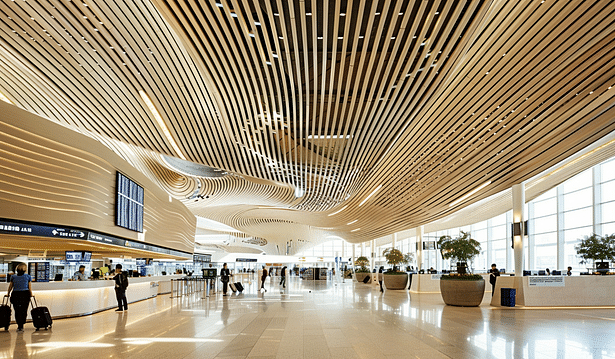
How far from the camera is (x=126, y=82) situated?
10.2 m

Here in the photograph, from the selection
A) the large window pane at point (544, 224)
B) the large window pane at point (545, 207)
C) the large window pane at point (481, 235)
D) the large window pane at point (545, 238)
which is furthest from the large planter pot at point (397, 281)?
the large window pane at point (481, 235)

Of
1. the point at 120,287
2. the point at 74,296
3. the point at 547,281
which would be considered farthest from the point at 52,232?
the point at 547,281

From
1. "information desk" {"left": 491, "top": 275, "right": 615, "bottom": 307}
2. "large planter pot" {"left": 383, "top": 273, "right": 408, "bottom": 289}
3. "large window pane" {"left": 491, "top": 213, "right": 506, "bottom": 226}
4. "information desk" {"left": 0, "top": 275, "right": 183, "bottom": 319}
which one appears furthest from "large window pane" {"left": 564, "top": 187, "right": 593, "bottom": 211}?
"information desk" {"left": 0, "top": 275, "right": 183, "bottom": 319}

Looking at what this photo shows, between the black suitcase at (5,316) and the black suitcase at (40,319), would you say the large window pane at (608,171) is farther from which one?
the black suitcase at (5,316)

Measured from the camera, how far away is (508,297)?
547 inches

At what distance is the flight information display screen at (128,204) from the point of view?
12.7 metres

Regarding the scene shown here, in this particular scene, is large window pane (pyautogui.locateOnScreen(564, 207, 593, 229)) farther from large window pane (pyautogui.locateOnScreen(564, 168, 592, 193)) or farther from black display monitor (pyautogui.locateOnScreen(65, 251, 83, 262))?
black display monitor (pyautogui.locateOnScreen(65, 251, 83, 262))

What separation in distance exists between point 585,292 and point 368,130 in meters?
7.48

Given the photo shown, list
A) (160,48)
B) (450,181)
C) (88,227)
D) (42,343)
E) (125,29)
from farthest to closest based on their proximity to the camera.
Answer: (450,181) < (88,227) < (160,48) < (125,29) < (42,343)

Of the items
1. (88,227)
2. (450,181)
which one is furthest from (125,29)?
(450,181)

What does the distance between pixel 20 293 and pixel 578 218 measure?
77.0 feet

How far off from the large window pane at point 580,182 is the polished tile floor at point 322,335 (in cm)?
1304

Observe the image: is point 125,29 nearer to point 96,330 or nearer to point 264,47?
point 264,47

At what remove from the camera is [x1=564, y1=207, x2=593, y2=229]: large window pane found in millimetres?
23359
